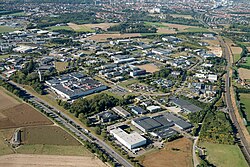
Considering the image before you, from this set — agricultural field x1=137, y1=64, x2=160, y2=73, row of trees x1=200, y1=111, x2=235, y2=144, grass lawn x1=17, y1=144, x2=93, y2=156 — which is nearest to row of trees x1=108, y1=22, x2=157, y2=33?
agricultural field x1=137, y1=64, x2=160, y2=73

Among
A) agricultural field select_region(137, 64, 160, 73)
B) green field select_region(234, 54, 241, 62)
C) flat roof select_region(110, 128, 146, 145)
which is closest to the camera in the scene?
flat roof select_region(110, 128, 146, 145)

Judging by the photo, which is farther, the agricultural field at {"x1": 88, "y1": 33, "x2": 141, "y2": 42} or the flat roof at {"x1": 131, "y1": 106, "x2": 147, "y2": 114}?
the agricultural field at {"x1": 88, "y1": 33, "x2": 141, "y2": 42}

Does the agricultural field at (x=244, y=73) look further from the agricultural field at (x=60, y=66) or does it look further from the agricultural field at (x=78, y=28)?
the agricultural field at (x=78, y=28)

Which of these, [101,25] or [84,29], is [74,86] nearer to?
[84,29]

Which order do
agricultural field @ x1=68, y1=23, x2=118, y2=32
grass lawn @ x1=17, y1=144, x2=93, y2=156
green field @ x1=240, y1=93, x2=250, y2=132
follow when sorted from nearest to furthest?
grass lawn @ x1=17, y1=144, x2=93, y2=156
green field @ x1=240, y1=93, x2=250, y2=132
agricultural field @ x1=68, y1=23, x2=118, y2=32

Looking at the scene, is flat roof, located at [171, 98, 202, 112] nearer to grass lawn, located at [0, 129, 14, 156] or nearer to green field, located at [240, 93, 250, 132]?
green field, located at [240, 93, 250, 132]

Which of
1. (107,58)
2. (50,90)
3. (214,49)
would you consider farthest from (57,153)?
(214,49)
